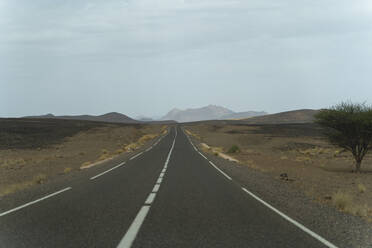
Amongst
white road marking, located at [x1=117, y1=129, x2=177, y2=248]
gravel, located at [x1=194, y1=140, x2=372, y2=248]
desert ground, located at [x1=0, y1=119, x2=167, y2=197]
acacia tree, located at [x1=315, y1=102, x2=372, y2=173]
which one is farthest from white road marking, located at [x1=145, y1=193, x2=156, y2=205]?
acacia tree, located at [x1=315, y1=102, x2=372, y2=173]

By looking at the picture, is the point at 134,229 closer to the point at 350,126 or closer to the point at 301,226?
the point at 301,226

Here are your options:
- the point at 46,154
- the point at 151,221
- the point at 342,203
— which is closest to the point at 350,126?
the point at 342,203

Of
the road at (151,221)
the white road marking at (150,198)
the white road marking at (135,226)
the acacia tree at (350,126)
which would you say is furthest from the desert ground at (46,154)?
the acacia tree at (350,126)

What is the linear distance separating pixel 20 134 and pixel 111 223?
6240cm

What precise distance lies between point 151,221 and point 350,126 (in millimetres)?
23242

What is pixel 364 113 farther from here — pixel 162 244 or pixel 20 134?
pixel 20 134

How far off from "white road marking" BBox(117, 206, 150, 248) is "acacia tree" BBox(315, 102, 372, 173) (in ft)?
69.7

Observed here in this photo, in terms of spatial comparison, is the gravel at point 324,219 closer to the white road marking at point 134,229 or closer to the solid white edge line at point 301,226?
the solid white edge line at point 301,226

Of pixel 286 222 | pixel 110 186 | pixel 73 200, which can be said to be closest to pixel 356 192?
pixel 286 222

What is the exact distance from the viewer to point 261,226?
6.32m

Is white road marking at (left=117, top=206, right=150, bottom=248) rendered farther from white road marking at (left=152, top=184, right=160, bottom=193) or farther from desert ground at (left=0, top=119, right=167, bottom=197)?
desert ground at (left=0, top=119, right=167, bottom=197)

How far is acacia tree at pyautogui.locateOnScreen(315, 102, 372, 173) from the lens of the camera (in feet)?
81.0

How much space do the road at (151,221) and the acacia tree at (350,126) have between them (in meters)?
18.3

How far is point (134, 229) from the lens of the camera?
597 cm
